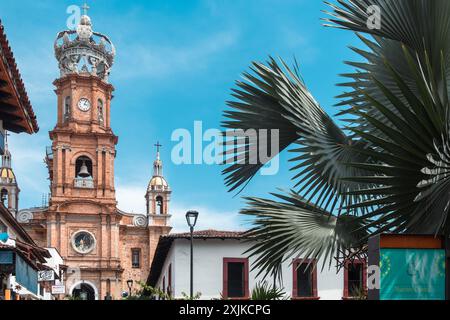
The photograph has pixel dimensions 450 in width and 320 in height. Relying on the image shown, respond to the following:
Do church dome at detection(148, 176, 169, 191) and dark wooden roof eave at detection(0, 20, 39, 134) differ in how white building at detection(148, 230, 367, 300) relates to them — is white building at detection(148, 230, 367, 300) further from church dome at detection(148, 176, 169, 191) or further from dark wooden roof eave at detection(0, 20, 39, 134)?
church dome at detection(148, 176, 169, 191)

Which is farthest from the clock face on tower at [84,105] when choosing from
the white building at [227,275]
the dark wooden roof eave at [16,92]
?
the dark wooden roof eave at [16,92]

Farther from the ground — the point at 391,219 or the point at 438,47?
the point at 438,47

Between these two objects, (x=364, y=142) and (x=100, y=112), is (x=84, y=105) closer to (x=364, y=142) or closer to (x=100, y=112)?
(x=100, y=112)

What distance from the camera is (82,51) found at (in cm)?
6781

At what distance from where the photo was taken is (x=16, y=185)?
8006 centimetres

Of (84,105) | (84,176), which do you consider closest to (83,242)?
(84,176)

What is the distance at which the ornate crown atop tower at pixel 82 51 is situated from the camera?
2665 inches

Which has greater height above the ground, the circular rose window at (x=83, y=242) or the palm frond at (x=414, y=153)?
the palm frond at (x=414, y=153)

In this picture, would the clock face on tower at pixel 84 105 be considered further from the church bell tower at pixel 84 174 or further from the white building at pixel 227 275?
the white building at pixel 227 275

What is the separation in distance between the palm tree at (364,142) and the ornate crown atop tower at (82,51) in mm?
58847

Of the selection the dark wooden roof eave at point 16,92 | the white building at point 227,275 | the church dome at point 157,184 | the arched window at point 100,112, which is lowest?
the white building at point 227,275

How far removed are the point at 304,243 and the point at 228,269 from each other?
19455 mm
